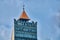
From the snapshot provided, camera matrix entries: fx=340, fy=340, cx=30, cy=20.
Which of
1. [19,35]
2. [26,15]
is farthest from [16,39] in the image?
[26,15]

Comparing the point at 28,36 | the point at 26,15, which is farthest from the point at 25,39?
the point at 26,15

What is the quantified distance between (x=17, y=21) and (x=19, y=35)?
4.79m

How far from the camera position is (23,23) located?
364ft

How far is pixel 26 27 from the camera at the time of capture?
11019 cm

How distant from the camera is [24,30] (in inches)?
4328

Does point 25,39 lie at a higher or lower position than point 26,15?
lower

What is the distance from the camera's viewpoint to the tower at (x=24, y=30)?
10950cm

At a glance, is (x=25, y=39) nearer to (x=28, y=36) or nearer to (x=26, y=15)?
(x=28, y=36)

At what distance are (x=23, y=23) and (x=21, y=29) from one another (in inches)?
90.0

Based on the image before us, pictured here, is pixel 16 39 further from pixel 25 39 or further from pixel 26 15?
pixel 26 15

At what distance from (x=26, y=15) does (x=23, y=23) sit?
4299 millimetres

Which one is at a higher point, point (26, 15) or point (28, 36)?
point (26, 15)

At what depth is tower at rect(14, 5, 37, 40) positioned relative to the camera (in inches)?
4311

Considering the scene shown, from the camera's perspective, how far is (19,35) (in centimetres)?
10950
